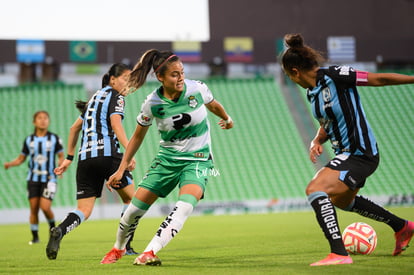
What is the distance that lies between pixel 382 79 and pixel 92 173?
3.67 metres

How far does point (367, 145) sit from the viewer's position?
562 cm

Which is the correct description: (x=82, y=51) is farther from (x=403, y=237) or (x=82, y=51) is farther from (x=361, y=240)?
(x=403, y=237)

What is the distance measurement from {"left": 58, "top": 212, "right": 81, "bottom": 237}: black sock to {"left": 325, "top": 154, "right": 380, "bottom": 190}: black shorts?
2979 millimetres

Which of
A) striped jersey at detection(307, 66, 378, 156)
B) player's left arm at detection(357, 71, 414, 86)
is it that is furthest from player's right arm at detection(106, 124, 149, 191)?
player's left arm at detection(357, 71, 414, 86)

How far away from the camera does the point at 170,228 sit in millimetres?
5629

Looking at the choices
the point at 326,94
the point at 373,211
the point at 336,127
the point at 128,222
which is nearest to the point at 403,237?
the point at 373,211

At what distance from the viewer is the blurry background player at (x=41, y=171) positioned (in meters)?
11.3

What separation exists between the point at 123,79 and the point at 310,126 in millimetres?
20549

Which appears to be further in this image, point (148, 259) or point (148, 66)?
point (148, 66)

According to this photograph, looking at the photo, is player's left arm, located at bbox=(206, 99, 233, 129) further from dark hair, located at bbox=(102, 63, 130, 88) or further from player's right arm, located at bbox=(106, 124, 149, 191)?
dark hair, located at bbox=(102, 63, 130, 88)

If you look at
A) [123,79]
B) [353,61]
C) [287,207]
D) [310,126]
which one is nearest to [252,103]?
[310,126]

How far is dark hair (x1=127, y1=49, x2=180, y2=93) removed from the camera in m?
5.88

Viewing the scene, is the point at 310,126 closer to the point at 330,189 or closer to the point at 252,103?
the point at 252,103

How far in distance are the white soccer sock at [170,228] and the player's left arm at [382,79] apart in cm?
199
